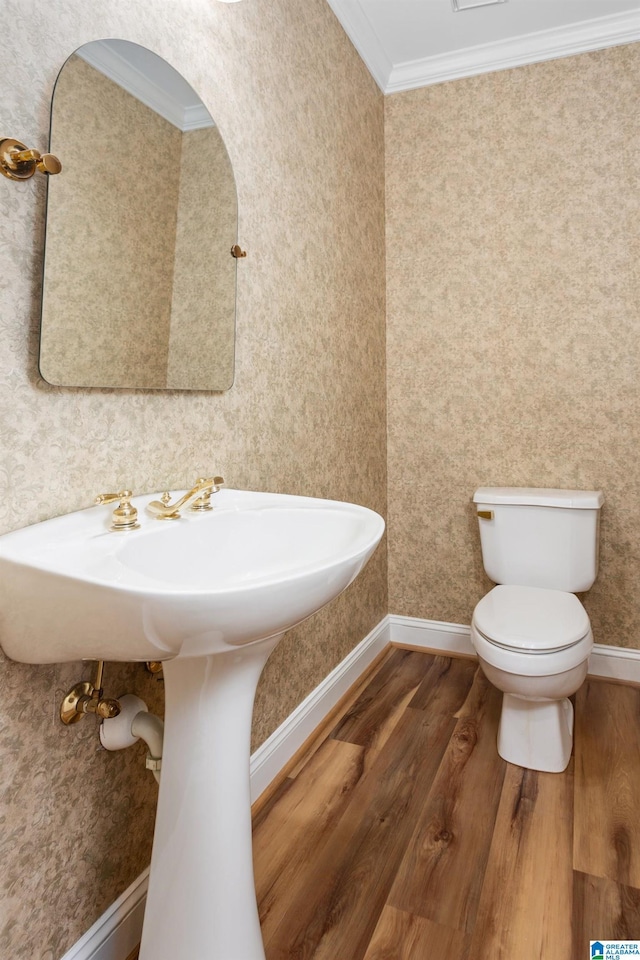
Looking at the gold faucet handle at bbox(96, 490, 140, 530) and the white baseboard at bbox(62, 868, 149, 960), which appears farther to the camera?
the white baseboard at bbox(62, 868, 149, 960)

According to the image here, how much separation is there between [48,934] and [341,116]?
2.37 meters

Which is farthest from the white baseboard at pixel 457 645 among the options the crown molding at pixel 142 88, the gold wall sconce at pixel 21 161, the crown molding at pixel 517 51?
the crown molding at pixel 517 51

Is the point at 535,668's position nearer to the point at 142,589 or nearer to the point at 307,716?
the point at 307,716

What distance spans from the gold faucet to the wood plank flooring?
900mm

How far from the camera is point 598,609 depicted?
2.25 metres

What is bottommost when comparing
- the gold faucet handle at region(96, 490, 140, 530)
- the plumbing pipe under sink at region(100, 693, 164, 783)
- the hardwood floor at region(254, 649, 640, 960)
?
the hardwood floor at region(254, 649, 640, 960)

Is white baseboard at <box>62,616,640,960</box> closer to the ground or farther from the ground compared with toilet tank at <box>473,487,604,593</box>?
closer to the ground

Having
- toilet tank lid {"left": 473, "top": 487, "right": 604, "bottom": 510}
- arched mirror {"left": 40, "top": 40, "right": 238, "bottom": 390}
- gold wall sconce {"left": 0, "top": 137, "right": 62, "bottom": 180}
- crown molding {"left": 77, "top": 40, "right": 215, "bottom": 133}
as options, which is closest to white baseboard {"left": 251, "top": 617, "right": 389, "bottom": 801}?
toilet tank lid {"left": 473, "top": 487, "right": 604, "bottom": 510}

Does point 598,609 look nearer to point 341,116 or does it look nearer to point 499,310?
point 499,310

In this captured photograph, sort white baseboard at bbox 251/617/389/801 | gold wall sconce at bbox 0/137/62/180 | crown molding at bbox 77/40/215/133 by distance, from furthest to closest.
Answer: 1. white baseboard at bbox 251/617/389/801
2. crown molding at bbox 77/40/215/133
3. gold wall sconce at bbox 0/137/62/180

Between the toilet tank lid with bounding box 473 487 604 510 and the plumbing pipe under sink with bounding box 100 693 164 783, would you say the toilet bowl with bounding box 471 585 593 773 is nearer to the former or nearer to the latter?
the toilet tank lid with bounding box 473 487 604 510

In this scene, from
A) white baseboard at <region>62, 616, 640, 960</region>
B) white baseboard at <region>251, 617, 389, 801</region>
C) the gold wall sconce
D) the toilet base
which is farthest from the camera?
the toilet base

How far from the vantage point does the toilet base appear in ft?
5.57

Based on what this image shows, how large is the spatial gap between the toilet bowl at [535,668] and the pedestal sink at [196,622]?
2.66 ft
